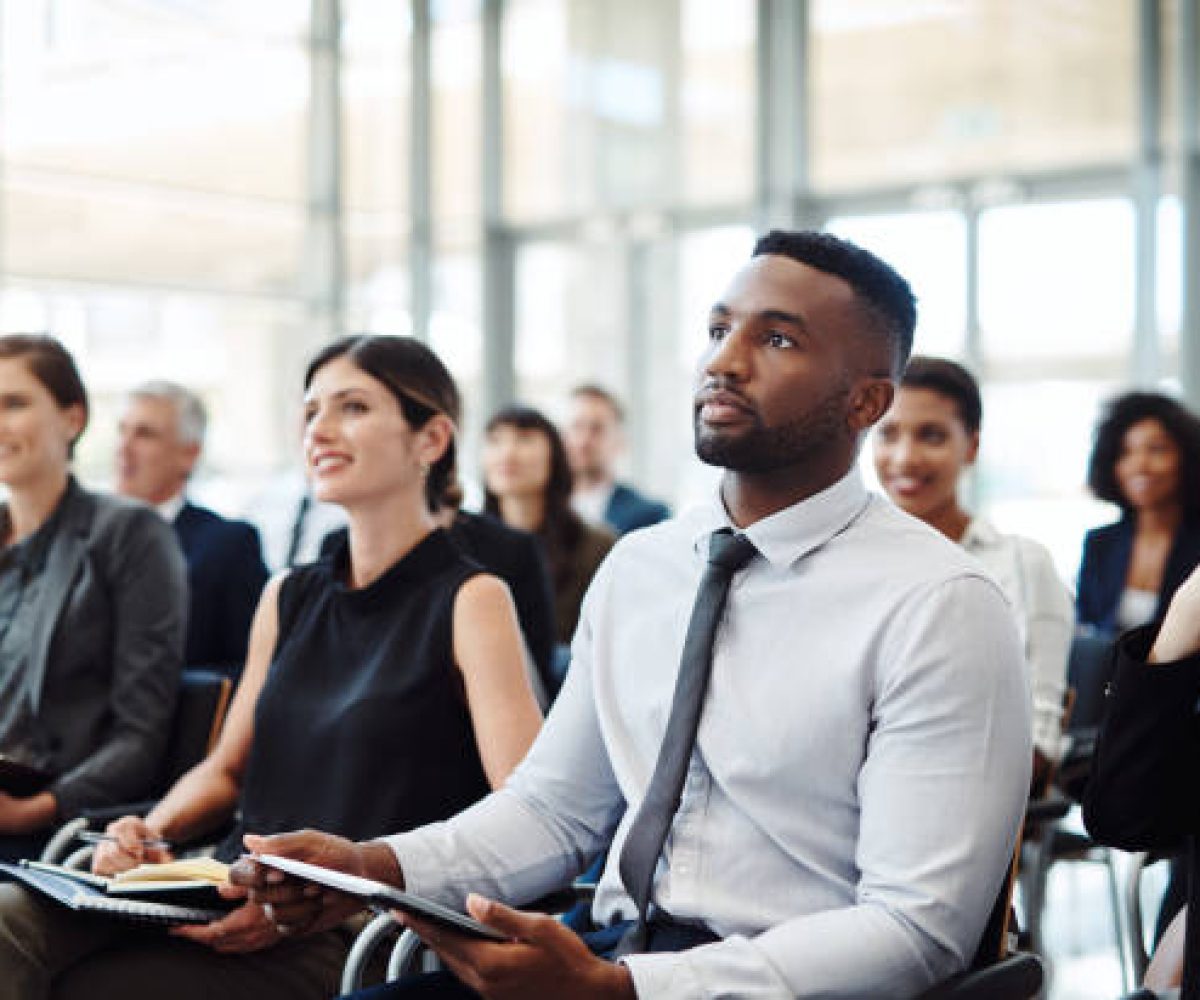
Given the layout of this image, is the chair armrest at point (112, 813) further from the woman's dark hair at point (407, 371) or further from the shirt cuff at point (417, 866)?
the shirt cuff at point (417, 866)

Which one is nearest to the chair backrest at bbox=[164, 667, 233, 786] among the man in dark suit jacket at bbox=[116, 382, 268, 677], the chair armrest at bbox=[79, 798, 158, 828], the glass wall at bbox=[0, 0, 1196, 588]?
the chair armrest at bbox=[79, 798, 158, 828]

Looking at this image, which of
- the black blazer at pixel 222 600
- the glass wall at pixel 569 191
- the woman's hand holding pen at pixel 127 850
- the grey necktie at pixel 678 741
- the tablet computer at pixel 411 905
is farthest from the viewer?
the glass wall at pixel 569 191

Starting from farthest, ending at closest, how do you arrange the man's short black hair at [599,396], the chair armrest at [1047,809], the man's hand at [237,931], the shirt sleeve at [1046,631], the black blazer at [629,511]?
the man's short black hair at [599,396] < the black blazer at [629,511] < the shirt sleeve at [1046,631] < the chair armrest at [1047,809] < the man's hand at [237,931]

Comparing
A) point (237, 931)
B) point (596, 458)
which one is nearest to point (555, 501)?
point (596, 458)

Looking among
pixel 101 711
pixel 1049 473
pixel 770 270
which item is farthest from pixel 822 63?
pixel 770 270

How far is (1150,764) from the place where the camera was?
1.81m

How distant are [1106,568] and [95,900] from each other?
3774 mm

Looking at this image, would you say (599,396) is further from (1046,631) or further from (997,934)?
(997,934)

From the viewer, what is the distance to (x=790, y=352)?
1894 millimetres

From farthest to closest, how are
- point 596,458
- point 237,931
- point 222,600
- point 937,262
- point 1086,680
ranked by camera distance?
1. point 937,262
2. point 596,458
3. point 222,600
4. point 1086,680
5. point 237,931

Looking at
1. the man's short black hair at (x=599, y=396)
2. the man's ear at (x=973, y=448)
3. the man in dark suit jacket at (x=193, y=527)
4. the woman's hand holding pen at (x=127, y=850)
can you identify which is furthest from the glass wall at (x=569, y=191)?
the woman's hand holding pen at (x=127, y=850)

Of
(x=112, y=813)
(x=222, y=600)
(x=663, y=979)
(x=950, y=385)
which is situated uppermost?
(x=950, y=385)

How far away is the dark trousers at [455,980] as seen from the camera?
189cm

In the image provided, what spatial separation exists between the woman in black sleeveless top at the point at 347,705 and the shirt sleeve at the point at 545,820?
1.18 feet
